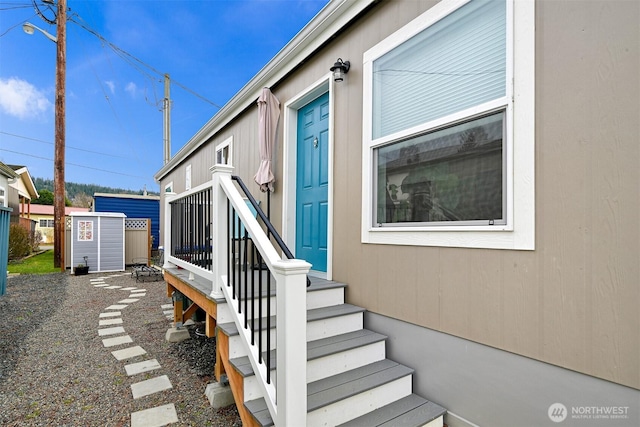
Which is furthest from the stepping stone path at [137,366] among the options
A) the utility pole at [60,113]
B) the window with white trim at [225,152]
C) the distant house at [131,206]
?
the distant house at [131,206]

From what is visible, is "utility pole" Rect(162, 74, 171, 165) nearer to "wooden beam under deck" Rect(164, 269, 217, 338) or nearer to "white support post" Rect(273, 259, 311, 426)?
"wooden beam under deck" Rect(164, 269, 217, 338)

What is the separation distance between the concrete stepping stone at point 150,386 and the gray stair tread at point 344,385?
1.20 meters

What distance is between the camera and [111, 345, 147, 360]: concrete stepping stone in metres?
3.17

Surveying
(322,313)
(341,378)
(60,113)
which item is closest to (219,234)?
(322,313)

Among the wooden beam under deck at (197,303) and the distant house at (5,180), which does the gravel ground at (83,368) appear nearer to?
the wooden beam under deck at (197,303)

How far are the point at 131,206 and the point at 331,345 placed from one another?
16.2 metres

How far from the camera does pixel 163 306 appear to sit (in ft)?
17.2

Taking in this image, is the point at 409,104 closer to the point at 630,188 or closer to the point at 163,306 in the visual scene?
the point at 630,188

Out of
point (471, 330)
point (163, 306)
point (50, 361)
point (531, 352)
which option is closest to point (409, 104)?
point (471, 330)

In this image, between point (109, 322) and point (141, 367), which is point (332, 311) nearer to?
point (141, 367)

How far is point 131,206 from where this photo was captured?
15.3 metres

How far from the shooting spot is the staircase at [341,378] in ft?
5.75

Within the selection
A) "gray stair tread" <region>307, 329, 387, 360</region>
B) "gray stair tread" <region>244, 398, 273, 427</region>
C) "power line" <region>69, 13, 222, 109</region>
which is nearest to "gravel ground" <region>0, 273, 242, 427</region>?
"gray stair tread" <region>244, 398, 273, 427</region>

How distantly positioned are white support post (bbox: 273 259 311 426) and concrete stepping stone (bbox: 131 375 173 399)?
5.11 ft
